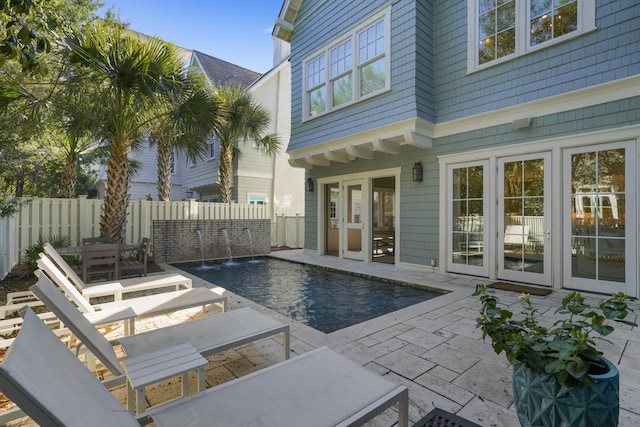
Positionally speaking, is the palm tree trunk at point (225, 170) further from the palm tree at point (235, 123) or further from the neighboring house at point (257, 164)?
the neighboring house at point (257, 164)

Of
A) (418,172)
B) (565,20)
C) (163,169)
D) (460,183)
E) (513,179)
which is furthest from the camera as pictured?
(163,169)

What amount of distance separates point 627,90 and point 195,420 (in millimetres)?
6816

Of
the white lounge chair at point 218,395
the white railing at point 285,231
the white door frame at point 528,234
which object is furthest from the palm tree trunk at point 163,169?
the white lounge chair at point 218,395

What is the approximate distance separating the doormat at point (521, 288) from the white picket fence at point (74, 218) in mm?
7770

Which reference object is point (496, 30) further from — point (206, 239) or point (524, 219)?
point (206, 239)

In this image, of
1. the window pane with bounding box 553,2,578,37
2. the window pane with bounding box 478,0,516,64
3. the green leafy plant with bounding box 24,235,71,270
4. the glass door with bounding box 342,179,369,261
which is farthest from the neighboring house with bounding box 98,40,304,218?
the window pane with bounding box 553,2,578,37

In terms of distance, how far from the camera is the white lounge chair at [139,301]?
10.6 feet

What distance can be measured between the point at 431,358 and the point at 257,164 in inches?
507

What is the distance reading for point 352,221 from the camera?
9.55m

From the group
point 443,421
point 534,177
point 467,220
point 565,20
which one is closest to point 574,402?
point 443,421

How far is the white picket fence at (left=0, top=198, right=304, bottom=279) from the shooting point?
7.06m

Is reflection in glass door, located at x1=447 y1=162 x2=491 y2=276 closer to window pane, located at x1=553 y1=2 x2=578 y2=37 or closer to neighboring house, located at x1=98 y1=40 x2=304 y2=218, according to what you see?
window pane, located at x1=553 y1=2 x2=578 y2=37

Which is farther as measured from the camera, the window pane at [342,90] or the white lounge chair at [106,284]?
the window pane at [342,90]

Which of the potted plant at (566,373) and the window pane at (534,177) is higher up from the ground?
the window pane at (534,177)
